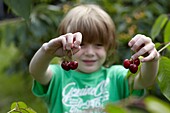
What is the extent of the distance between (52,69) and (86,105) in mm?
214

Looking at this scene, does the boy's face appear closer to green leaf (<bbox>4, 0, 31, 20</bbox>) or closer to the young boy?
the young boy

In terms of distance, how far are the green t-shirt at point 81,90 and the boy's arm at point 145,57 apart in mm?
200

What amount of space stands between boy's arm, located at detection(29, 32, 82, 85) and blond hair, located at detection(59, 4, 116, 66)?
21 cm

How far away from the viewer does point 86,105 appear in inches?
70.4

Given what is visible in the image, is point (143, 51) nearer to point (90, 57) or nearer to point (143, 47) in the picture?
point (143, 47)

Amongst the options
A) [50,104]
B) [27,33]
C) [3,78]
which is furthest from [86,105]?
[3,78]

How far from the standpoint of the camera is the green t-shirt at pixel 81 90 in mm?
1791

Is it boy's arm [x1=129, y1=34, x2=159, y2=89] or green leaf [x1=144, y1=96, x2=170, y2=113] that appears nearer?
green leaf [x1=144, y1=96, x2=170, y2=113]

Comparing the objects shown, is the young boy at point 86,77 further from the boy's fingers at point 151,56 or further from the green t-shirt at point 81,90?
the boy's fingers at point 151,56

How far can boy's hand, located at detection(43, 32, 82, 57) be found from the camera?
118 cm

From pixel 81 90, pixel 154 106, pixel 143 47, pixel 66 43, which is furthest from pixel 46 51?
pixel 154 106

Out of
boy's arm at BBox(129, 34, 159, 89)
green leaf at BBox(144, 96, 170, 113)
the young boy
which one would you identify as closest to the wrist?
the young boy

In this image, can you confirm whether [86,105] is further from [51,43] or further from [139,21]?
[139,21]

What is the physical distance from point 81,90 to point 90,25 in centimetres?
28
